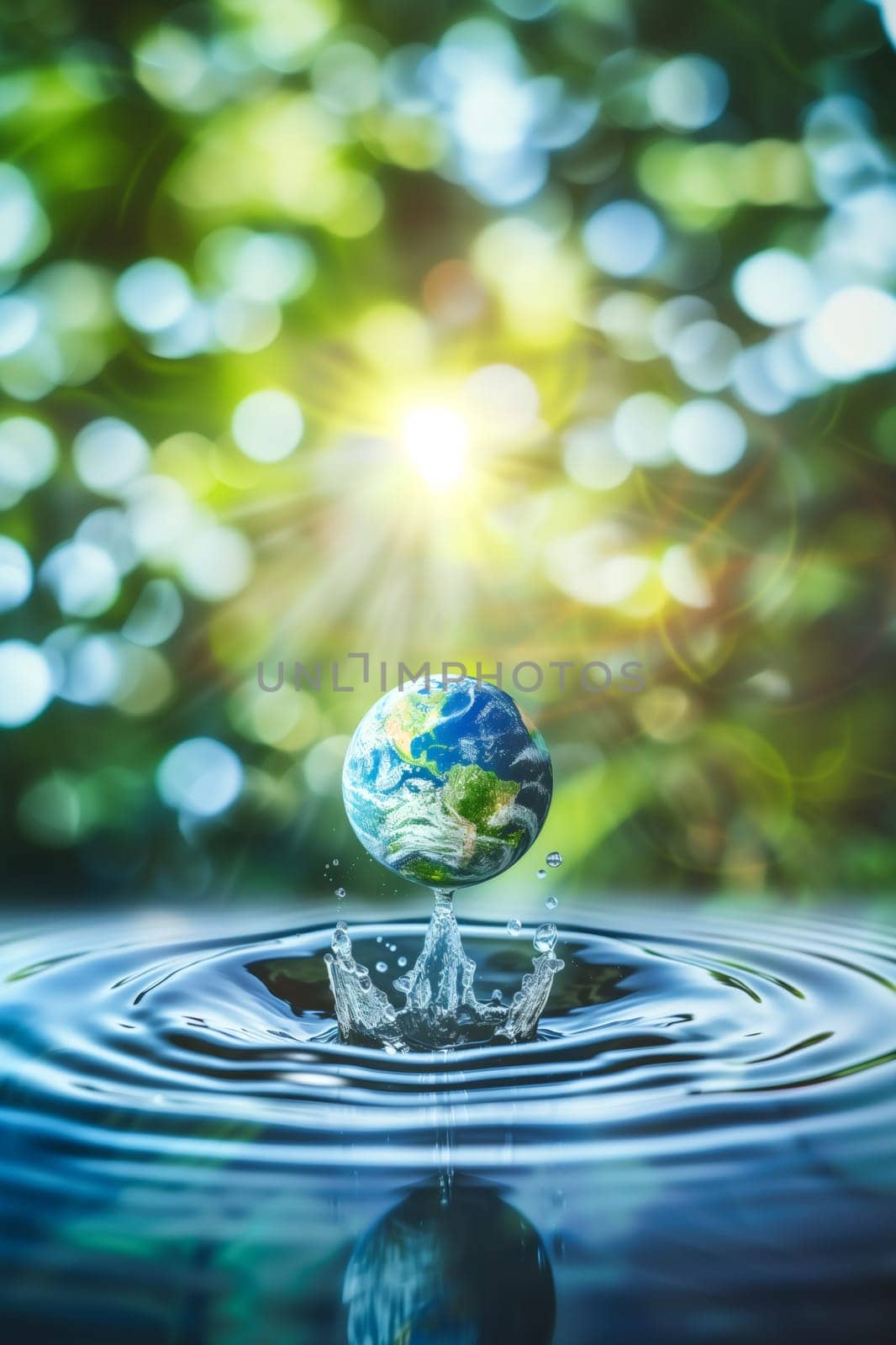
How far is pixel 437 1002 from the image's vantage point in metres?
2.72

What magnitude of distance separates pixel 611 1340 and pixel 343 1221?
0.41 meters

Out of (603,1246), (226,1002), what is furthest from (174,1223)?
(226,1002)

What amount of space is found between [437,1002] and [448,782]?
0.59 m

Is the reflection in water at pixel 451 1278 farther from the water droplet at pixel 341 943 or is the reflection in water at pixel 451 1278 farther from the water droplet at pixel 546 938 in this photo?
the water droplet at pixel 546 938

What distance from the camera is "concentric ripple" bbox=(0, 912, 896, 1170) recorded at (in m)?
1.83

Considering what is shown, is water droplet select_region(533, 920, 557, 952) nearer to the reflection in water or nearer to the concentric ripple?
the concentric ripple

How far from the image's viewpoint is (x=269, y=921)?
12.1 feet

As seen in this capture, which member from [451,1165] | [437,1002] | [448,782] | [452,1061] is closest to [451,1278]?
[451,1165]

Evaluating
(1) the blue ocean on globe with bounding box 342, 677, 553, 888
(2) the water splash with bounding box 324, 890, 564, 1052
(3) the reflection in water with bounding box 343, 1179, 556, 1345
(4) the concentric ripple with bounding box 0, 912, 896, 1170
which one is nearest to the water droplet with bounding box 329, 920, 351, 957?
(2) the water splash with bounding box 324, 890, 564, 1052

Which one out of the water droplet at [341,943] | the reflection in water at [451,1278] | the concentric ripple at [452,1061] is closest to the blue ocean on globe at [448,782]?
the water droplet at [341,943]

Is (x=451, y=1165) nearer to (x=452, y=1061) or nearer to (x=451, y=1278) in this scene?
(x=451, y=1278)

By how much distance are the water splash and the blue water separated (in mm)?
71

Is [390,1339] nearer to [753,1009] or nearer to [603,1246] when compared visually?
[603,1246]

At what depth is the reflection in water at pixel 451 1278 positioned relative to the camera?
1270 mm
